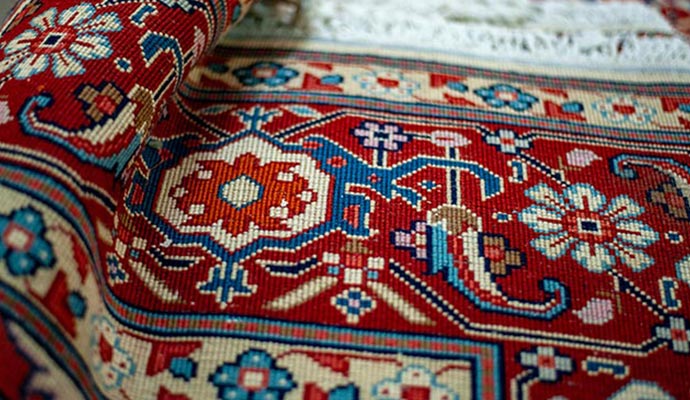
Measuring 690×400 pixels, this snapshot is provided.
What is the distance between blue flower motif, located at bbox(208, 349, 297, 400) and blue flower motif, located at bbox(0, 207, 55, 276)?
26 cm

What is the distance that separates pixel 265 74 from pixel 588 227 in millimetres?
605

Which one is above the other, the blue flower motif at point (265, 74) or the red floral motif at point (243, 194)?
the blue flower motif at point (265, 74)

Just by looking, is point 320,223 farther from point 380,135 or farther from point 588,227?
point 588,227

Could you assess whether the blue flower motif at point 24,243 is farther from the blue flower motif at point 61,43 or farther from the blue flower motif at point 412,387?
the blue flower motif at point 412,387

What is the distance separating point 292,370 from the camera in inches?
34.8

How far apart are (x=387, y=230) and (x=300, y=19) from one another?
0.56m

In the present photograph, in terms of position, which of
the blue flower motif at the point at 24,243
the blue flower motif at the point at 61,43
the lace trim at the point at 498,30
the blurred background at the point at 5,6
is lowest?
the blue flower motif at the point at 24,243

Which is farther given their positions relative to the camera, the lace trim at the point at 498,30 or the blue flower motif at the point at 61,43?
the lace trim at the point at 498,30

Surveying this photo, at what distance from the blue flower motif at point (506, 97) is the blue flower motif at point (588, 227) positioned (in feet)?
0.63

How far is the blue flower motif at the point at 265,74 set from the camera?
1.22 m

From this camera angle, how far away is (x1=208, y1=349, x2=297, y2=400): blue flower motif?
864 mm

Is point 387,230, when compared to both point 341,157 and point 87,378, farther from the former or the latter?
point 87,378

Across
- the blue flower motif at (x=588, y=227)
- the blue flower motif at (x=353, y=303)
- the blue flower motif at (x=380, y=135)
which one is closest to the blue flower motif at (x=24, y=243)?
the blue flower motif at (x=353, y=303)

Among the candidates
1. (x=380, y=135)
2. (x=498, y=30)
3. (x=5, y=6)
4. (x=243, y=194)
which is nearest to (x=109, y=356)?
(x=243, y=194)
